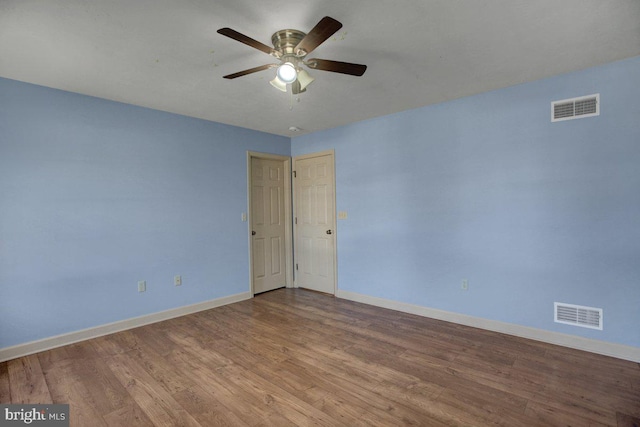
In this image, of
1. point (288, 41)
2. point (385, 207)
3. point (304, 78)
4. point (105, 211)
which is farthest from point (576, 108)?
point (105, 211)

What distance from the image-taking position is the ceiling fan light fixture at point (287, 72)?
204 cm

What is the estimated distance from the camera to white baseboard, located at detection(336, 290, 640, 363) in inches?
100

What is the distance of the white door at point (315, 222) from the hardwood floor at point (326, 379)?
1.46 meters

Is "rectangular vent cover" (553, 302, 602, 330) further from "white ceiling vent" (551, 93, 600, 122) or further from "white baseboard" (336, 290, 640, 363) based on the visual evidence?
"white ceiling vent" (551, 93, 600, 122)

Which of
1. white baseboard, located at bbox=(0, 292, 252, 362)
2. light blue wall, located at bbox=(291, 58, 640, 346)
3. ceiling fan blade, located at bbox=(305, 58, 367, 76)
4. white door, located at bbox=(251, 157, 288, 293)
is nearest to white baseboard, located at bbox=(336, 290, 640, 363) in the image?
light blue wall, located at bbox=(291, 58, 640, 346)

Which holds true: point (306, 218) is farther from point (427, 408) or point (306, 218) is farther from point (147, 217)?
point (427, 408)

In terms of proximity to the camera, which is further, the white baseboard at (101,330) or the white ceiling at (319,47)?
the white baseboard at (101,330)

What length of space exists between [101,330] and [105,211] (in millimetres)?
1295

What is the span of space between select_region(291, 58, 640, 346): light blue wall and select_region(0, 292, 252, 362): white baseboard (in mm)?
2102

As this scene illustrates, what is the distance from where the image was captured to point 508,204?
3.08 metres

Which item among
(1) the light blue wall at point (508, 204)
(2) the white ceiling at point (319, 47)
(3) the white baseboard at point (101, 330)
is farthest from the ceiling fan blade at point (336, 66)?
(3) the white baseboard at point (101, 330)

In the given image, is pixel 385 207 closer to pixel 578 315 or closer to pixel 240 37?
pixel 578 315

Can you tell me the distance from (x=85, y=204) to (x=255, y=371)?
2501 mm
